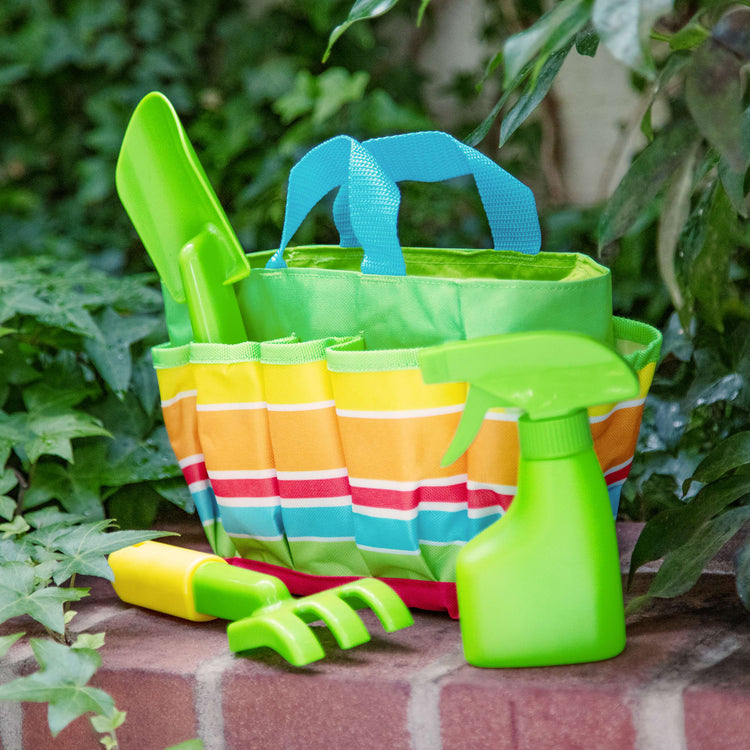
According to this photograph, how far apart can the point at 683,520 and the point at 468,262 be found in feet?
0.91

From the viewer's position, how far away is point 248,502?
0.74 m

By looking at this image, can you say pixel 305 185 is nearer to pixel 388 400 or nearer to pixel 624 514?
pixel 388 400

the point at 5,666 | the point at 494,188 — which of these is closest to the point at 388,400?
the point at 494,188

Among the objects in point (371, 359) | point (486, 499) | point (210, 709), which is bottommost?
point (210, 709)

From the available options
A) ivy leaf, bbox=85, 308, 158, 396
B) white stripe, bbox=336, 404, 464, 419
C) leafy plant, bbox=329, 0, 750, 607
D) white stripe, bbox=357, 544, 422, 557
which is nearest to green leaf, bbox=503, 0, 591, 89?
leafy plant, bbox=329, 0, 750, 607

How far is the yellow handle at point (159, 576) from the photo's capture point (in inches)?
27.9

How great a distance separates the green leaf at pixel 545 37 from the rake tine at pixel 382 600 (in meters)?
0.34

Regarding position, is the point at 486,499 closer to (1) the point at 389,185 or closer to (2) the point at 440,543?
(2) the point at 440,543

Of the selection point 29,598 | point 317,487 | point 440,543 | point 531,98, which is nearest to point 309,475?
point 317,487

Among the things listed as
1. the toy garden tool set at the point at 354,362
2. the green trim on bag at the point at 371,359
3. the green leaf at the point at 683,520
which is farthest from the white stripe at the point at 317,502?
the green leaf at the point at 683,520

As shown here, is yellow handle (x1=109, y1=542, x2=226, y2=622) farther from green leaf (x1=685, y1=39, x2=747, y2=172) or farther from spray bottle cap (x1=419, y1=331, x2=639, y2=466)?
green leaf (x1=685, y1=39, x2=747, y2=172)

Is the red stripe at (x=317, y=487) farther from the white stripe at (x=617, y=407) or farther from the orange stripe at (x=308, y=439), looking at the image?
the white stripe at (x=617, y=407)

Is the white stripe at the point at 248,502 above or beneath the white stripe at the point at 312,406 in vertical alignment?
beneath

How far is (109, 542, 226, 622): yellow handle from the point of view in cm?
71
